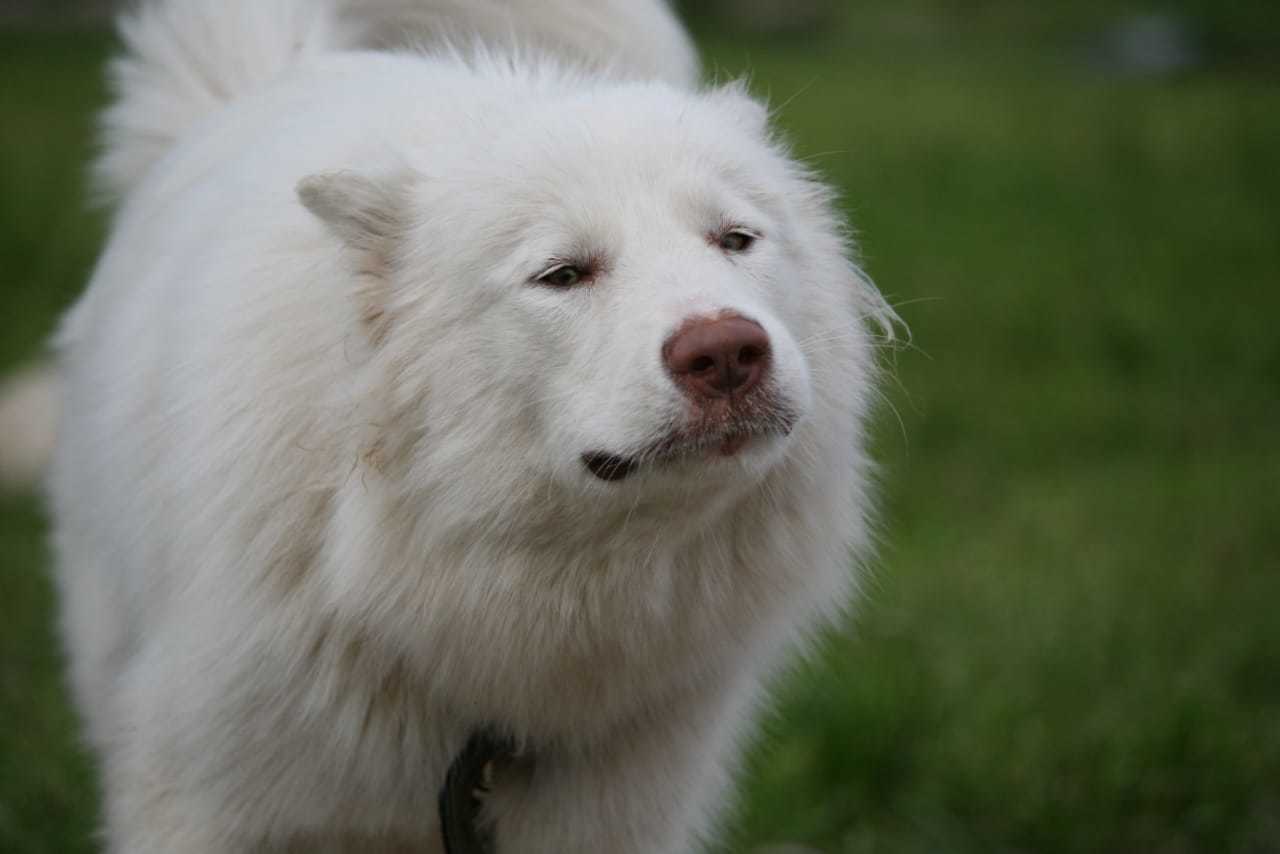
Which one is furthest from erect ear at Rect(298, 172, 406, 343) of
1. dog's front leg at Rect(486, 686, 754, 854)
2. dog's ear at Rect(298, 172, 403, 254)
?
dog's front leg at Rect(486, 686, 754, 854)

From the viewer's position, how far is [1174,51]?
17688mm

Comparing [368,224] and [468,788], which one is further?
[468,788]

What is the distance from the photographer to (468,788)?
3238mm

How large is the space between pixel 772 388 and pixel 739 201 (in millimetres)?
530

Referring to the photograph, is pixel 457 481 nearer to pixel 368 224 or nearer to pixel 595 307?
pixel 595 307

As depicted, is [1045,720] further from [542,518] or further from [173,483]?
[173,483]

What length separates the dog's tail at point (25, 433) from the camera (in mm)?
7672

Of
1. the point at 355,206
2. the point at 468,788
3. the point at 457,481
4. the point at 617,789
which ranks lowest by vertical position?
the point at 617,789

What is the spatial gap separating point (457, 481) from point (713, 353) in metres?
0.62

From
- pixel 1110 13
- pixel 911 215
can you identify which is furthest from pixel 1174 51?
pixel 911 215

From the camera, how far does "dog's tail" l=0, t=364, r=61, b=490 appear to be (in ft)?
25.2

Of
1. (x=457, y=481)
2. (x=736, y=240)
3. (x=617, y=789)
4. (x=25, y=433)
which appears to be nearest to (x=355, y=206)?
(x=457, y=481)

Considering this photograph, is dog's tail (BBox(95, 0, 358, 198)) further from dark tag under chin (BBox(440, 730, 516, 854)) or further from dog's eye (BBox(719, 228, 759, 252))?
dark tag under chin (BBox(440, 730, 516, 854))

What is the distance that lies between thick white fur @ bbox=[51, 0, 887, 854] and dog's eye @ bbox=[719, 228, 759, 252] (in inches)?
1.3
